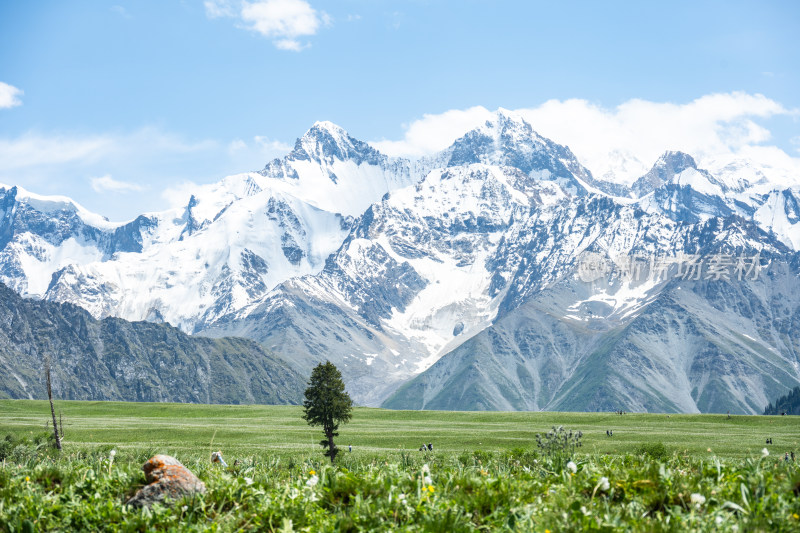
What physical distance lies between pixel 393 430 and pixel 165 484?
368 feet

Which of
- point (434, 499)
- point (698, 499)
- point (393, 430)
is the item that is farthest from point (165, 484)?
point (393, 430)

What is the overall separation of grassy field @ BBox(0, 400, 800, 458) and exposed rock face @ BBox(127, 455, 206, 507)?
60.0 meters

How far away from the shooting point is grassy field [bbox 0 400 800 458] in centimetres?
8666

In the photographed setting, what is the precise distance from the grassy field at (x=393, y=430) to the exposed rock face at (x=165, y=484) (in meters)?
60.0

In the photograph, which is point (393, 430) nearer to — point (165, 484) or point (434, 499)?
point (165, 484)

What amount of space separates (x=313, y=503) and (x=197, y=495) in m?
1.92

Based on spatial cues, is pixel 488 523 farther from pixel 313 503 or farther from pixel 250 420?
pixel 250 420

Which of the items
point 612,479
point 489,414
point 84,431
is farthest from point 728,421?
point 612,479

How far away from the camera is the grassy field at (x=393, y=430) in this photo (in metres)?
86.7

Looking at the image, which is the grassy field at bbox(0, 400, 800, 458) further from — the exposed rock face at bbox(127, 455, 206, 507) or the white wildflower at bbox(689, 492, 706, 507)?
the white wildflower at bbox(689, 492, 706, 507)

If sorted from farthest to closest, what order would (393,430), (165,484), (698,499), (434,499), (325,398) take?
(393,430) → (325,398) → (165,484) → (434,499) → (698,499)

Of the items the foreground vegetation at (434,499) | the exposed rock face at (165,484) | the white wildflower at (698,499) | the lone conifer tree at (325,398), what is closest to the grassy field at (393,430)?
the lone conifer tree at (325,398)

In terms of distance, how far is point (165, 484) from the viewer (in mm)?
12766

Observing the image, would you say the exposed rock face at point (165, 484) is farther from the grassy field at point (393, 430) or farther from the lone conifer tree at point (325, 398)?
the grassy field at point (393, 430)
